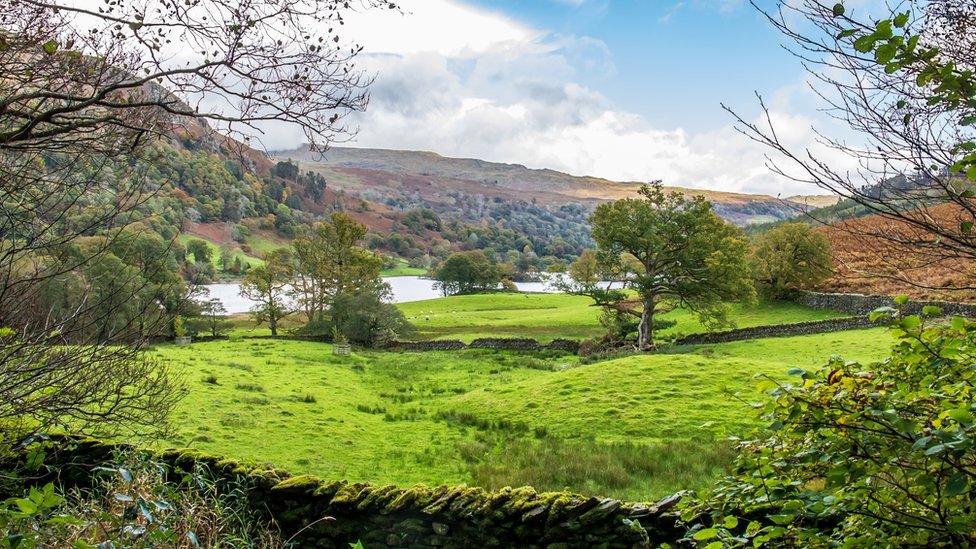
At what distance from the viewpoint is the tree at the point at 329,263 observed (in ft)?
158

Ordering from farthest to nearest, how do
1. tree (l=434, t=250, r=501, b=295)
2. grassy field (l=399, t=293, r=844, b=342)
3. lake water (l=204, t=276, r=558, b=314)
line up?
1. tree (l=434, t=250, r=501, b=295)
2. lake water (l=204, t=276, r=558, b=314)
3. grassy field (l=399, t=293, r=844, b=342)

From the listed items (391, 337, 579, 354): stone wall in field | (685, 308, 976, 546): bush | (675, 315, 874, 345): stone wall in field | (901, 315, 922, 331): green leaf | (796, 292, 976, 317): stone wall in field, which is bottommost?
(391, 337, 579, 354): stone wall in field

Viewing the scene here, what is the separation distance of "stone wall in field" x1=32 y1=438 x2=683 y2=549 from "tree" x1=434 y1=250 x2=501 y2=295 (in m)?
84.0

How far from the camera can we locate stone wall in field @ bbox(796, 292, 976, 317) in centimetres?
3003

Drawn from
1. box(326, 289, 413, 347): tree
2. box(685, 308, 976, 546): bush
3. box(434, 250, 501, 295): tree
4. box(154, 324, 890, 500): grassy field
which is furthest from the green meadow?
box(434, 250, 501, 295): tree

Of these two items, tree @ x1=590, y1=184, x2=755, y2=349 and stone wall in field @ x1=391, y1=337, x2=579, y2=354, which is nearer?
tree @ x1=590, y1=184, x2=755, y2=349

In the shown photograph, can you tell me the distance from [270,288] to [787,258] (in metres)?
39.9

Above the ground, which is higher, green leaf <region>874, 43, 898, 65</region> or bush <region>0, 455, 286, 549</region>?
green leaf <region>874, 43, 898, 65</region>

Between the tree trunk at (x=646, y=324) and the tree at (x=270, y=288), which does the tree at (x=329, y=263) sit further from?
the tree trunk at (x=646, y=324)

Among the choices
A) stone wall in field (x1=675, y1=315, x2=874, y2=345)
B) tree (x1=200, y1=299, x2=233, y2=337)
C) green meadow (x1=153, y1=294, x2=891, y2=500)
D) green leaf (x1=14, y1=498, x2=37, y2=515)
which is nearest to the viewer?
green leaf (x1=14, y1=498, x2=37, y2=515)

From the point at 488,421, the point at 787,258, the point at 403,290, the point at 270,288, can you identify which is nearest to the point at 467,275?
the point at 403,290

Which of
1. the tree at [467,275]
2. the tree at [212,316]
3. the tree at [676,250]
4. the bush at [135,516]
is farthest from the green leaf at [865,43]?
the tree at [467,275]

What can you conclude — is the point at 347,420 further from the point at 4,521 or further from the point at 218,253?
the point at 218,253

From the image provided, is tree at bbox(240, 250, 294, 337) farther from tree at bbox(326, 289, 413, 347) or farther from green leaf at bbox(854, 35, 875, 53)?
green leaf at bbox(854, 35, 875, 53)
